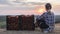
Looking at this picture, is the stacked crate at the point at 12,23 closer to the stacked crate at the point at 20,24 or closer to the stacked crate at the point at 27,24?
the stacked crate at the point at 20,24

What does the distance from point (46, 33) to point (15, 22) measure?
3.67 feet

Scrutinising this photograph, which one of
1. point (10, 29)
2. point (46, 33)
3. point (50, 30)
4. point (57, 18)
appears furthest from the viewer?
point (57, 18)

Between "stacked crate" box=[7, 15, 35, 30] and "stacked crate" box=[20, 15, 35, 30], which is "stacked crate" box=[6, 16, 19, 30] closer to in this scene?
"stacked crate" box=[7, 15, 35, 30]

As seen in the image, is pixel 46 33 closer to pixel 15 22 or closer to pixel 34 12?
pixel 15 22

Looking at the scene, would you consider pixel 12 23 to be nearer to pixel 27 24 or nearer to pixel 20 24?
pixel 20 24

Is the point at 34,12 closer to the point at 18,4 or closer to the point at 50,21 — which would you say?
the point at 18,4

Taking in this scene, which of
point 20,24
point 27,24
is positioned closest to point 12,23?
point 20,24

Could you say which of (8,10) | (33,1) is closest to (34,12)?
(33,1)

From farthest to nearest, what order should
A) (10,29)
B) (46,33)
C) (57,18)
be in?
(57,18) < (10,29) < (46,33)

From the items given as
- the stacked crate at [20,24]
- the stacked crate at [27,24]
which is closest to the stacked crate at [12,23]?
the stacked crate at [20,24]

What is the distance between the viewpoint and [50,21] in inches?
199

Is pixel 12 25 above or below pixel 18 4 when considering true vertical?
below

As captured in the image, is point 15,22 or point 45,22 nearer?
point 45,22

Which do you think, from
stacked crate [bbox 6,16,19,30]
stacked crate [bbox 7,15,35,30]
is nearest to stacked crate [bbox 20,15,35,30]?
stacked crate [bbox 7,15,35,30]
